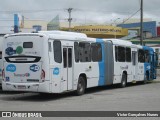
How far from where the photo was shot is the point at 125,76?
1049 inches

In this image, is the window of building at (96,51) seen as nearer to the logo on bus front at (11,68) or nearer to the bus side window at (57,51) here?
the bus side window at (57,51)

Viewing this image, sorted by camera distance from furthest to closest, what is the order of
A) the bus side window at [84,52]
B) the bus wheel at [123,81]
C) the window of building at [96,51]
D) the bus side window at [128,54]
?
the bus side window at [128,54] < the bus wheel at [123,81] < the window of building at [96,51] < the bus side window at [84,52]

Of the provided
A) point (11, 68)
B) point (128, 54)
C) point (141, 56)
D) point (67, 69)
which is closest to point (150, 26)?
point (141, 56)

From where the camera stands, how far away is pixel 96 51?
22062 millimetres

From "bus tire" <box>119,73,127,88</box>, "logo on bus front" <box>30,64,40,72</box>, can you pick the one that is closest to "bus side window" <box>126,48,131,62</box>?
"bus tire" <box>119,73,127,88</box>

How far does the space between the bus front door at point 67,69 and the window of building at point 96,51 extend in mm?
2745

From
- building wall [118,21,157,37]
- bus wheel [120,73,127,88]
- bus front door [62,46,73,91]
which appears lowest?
bus wheel [120,73,127,88]

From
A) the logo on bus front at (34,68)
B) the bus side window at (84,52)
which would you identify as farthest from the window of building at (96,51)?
the logo on bus front at (34,68)

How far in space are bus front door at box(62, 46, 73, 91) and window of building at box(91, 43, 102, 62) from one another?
2745mm

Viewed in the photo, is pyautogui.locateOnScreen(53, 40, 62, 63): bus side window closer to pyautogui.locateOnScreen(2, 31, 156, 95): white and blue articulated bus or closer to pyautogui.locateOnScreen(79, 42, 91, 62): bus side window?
pyautogui.locateOnScreen(2, 31, 156, 95): white and blue articulated bus

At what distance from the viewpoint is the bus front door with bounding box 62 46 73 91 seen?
60.5 feet

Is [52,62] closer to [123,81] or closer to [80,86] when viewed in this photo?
[80,86]

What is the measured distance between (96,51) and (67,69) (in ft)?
12.3

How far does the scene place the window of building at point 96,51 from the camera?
21656 millimetres
